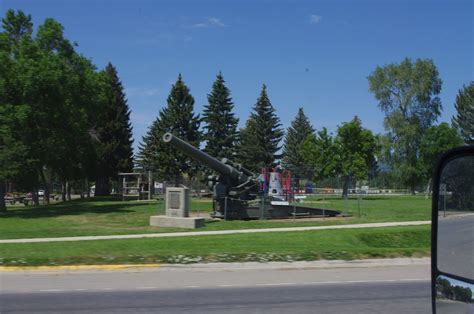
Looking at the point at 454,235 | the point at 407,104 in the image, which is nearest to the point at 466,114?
the point at 407,104

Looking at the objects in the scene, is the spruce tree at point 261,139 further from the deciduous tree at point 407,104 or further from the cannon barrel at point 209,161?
the cannon barrel at point 209,161

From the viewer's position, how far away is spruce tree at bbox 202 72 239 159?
7412 centimetres

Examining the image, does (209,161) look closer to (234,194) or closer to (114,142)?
(234,194)

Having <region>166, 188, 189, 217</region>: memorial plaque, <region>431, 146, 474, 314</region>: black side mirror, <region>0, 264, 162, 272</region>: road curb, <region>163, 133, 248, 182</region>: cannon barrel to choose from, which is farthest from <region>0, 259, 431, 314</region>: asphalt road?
<region>163, 133, 248, 182</region>: cannon barrel

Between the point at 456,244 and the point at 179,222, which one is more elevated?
the point at 456,244

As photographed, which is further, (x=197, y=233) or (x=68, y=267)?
(x=197, y=233)

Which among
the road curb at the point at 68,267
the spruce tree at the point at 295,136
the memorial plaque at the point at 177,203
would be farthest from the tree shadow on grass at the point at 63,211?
the spruce tree at the point at 295,136

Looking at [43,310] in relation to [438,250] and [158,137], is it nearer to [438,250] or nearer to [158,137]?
[438,250]

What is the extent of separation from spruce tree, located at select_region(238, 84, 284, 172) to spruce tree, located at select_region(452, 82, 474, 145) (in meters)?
25.6

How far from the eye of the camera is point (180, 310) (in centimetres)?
803

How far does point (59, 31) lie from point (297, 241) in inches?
963

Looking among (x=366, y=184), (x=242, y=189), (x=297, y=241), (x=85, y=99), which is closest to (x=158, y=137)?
(x=366, y=184)

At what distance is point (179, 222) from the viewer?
22719 mm

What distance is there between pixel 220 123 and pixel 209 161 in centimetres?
4885
